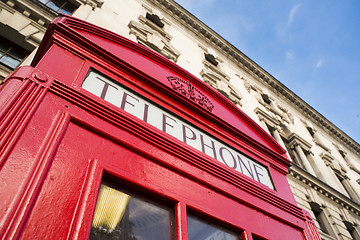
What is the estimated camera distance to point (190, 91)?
284 cm

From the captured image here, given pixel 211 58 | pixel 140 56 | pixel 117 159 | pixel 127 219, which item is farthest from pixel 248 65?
pixel 127 219

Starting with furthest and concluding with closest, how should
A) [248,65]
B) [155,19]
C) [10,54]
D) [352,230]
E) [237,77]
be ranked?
1. [248,65]
2. [237,77]
3. [155,19]
4. [352,230]
5. [10,54]

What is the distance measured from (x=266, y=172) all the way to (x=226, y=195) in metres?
1.12

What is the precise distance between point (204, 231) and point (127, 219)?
57 cm

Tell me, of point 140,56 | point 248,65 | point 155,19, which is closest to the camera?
point 140,56

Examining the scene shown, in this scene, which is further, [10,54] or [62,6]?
[62,6]

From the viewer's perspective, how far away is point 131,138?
1723 mm

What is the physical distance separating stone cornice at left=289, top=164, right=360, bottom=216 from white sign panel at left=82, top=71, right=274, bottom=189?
20.7 ft

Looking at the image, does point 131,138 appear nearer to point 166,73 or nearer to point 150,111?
point 150,111

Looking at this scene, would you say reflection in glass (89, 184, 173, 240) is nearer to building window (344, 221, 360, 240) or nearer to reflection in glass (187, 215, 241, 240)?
reflection in glass (187, 215, 241, 240)

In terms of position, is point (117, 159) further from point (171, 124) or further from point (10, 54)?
point (10, 54)

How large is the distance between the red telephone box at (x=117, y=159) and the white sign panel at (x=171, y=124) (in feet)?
0.04

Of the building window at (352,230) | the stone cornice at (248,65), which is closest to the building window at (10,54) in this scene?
the stone cornice at (248,65)

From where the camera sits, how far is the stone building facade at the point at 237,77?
192 inches
